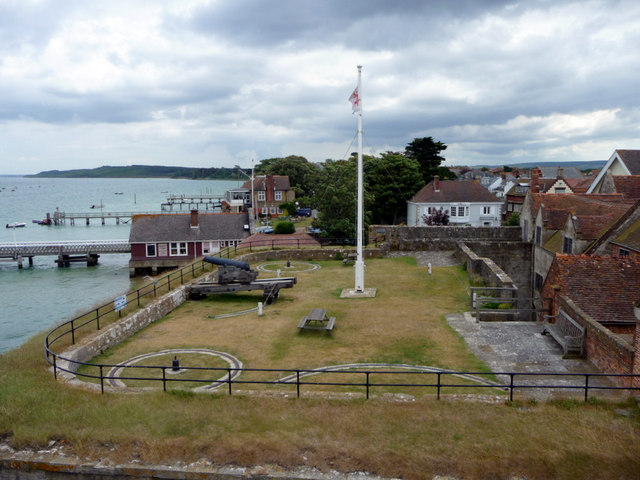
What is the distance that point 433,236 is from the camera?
109 feet

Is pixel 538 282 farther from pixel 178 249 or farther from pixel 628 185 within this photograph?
pixel 178 249

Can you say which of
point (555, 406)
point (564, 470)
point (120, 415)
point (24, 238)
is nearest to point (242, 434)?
point (120, 415)

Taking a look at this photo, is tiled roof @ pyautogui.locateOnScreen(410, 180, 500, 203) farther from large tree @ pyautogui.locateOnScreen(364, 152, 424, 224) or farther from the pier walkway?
the pier walkway

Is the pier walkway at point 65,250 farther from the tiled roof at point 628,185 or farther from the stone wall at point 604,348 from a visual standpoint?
the stone wall at point 604,348

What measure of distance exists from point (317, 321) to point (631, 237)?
13866 mm

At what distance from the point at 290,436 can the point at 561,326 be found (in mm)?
9680

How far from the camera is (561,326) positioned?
47.1 ft

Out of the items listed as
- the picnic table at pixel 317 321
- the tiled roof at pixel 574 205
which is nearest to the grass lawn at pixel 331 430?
the picnic table at pixel 317 321

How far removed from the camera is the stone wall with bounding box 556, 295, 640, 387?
34.8 ft

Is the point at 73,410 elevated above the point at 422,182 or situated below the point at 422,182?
below

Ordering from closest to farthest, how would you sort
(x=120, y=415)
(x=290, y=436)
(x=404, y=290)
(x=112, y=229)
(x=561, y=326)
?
(x=290, y=436), (x=120, y=415), (x=561, y=326), (x=404, y=290), (x=112, y=229)

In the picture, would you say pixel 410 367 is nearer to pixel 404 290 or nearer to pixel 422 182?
pixel 404 290

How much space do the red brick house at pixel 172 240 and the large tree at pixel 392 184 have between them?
18684mm

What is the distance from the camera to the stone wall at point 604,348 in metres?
10.6
